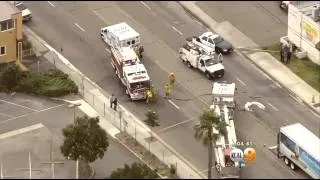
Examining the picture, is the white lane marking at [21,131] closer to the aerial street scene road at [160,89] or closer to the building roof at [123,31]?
the aerial street scene road at [160,89]

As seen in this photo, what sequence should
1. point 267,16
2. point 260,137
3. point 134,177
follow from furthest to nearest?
point 267,16 → point 260,137 → point 134,177

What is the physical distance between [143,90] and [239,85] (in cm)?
871

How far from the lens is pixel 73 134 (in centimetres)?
6138

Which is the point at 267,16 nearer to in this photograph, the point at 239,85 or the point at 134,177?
the point at 239,85

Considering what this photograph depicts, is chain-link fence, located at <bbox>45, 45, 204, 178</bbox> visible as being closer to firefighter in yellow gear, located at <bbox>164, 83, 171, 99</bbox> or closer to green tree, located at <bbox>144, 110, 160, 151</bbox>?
green tree, located at <bbox>144, 110, 160, 151</bbox>

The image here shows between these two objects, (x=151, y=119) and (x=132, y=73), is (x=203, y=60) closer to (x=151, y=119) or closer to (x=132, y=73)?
(x=132, y=73)

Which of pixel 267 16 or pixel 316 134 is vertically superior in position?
pixel 267 16

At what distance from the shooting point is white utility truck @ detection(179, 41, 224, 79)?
7762 cm

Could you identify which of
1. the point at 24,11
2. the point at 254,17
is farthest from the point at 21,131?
the point at 254,17

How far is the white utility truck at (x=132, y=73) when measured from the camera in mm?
73688

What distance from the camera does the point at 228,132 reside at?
6688 cm

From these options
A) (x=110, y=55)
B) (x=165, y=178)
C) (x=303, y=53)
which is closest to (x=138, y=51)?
(x=110, y=55)

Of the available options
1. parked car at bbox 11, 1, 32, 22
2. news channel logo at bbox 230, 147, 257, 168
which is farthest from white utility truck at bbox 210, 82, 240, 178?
parked car at bbox 11, 1, 32, 22

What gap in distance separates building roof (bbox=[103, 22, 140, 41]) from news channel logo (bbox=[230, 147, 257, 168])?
68.9ft
